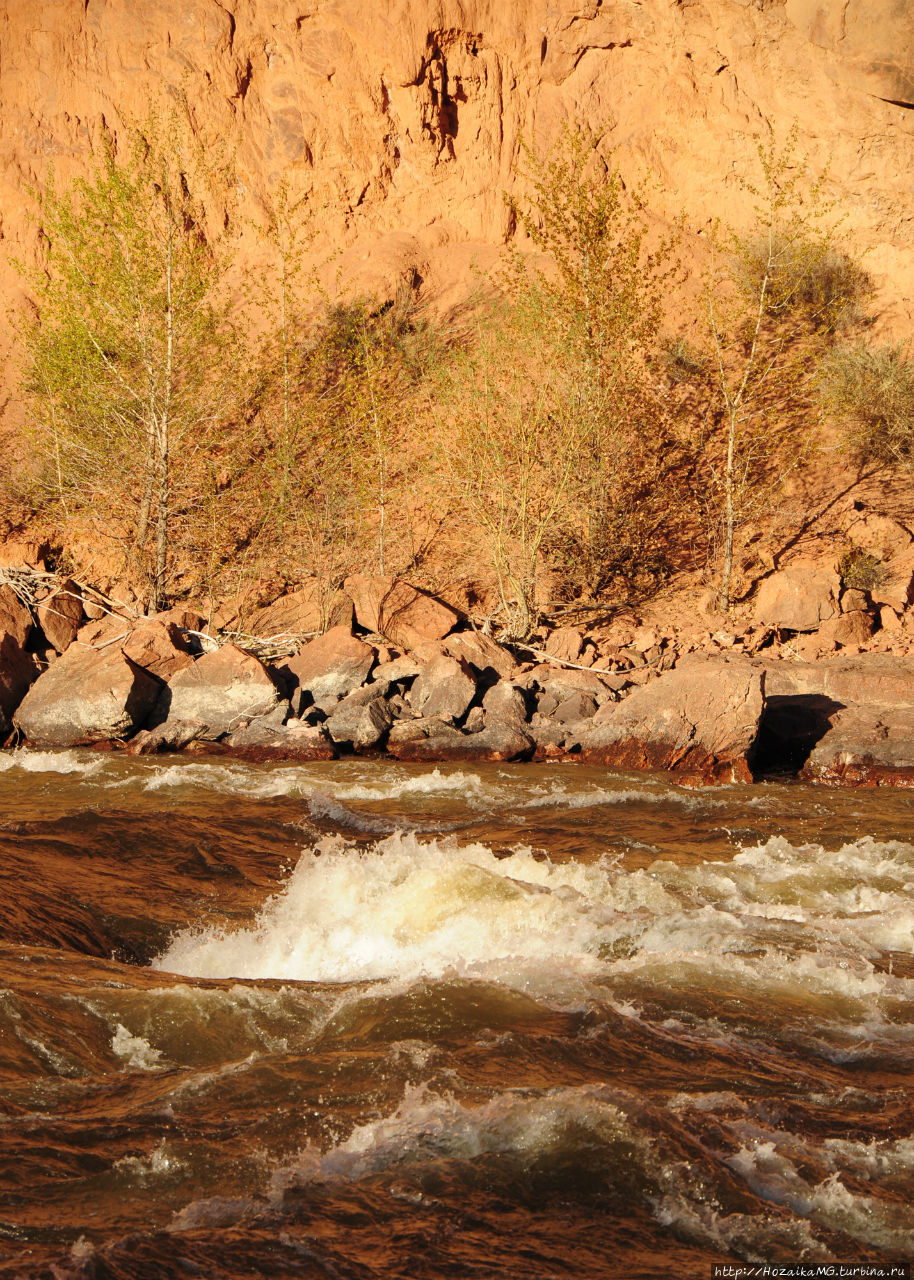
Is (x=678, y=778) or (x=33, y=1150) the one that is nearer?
(x=33, y=1150)

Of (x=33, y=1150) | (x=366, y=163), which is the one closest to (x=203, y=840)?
(x=33, y=1150)

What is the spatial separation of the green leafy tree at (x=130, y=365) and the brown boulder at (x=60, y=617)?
1.19 meters

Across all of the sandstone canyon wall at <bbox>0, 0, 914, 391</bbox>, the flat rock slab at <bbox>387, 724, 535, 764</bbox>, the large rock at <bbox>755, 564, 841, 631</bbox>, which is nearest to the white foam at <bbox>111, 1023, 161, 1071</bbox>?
the flat rock slab at <bbox>387, 724, 535, 764</bbox>

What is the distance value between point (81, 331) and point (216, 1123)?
45.9 ft

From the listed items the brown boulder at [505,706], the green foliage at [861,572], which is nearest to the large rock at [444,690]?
the brown boulder at [505,706]

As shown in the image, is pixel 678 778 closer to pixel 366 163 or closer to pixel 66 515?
pixel 66 515

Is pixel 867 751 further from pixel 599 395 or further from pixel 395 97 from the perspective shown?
pixel 395 97

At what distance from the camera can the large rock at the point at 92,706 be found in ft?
35.1

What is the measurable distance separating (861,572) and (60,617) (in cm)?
1116

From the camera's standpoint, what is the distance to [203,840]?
7172mm

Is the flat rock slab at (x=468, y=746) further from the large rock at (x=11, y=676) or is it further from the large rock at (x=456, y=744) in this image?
the large rock at (x=11, y=676)

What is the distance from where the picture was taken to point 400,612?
42.2 feet

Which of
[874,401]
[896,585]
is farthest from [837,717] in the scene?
[874,401]

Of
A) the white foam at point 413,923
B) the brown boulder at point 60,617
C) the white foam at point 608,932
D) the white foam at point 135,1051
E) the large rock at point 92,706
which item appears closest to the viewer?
the white foam at point 135,1051
